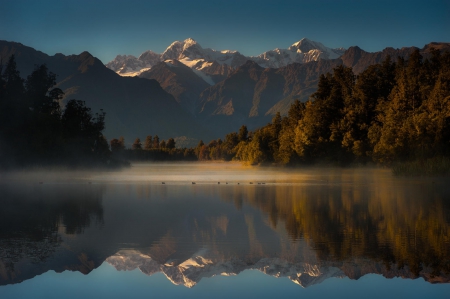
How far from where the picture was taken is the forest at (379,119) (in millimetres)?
69688

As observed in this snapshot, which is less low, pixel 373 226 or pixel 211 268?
pixel 373 226

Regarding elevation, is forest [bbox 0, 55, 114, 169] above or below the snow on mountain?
above

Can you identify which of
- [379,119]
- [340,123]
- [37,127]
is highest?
[379,119]

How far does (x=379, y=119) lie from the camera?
288ft

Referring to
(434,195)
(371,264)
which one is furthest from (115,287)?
(434,195)

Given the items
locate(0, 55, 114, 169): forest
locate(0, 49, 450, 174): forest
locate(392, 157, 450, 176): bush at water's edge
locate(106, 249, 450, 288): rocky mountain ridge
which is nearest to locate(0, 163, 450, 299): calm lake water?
locate(106, 249, 450, 288): rocky mountain ridge

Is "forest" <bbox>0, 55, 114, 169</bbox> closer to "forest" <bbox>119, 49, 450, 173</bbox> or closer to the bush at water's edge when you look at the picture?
"forest" <bbox>119, 49, 450, 173</bbox>

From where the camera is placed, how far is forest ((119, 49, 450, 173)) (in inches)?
2744

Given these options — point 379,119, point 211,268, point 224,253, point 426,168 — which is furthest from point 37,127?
point 211,268

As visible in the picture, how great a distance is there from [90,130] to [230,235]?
8210 centimetres

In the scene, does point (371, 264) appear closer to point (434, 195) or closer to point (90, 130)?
point (434, 195)

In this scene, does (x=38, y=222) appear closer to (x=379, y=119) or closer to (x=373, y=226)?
(x=373, y=226)

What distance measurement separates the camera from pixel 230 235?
55.3ft

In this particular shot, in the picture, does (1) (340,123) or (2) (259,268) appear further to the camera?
(1) (340,123)
